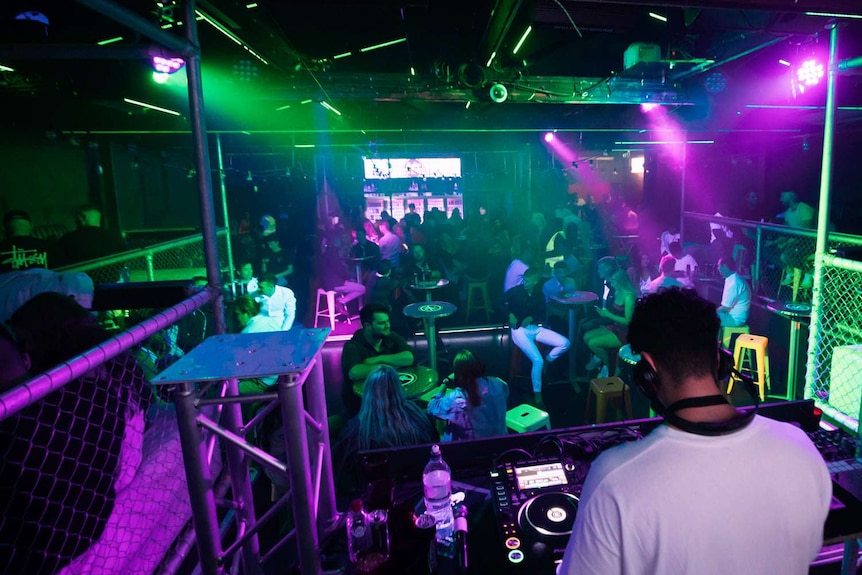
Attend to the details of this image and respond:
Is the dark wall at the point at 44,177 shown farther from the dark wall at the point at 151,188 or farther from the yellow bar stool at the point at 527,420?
the yellow bar stool at the point at 527,420

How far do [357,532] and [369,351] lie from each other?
10.1 ft

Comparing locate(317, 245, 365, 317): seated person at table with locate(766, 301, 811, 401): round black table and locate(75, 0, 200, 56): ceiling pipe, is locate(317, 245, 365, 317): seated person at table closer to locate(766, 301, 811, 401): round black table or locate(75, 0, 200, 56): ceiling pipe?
locate(766, 301, 811, 401): round black table

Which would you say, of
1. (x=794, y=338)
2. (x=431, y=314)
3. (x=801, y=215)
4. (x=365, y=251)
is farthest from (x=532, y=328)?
(x=801, y=215)

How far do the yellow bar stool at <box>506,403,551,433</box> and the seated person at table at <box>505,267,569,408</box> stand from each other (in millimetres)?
1073

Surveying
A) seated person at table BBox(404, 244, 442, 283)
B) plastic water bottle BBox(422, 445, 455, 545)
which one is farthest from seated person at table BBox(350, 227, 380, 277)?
plastic water bottle BBox(422, 445, 455, 545)

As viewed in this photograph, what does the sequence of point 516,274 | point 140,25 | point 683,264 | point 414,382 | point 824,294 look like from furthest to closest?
point 683,264, point 516,274, point 414,382, point 824,294, point 140,25

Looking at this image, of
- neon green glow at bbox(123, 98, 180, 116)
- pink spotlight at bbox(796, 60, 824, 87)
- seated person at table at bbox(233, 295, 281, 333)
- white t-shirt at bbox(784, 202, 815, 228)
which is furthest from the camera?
white t-shirt at bbox(784, 202, 815, 228)

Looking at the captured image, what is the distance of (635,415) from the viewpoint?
490cm

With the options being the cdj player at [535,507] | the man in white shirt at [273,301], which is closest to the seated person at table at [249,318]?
the man in white shirt at [273,301]

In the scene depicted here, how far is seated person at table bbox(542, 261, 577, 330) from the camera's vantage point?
20.2 feet

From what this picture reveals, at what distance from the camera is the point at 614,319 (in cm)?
564

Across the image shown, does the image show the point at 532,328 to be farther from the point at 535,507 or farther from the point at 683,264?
the point at 535,507

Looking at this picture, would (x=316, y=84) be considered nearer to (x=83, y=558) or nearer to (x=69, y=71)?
(x=69, y=71)

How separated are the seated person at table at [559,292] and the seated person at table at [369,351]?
7.69 feet
